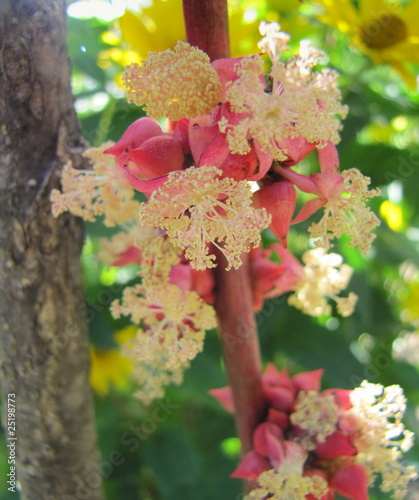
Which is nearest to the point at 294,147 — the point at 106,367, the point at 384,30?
the point at 384,30

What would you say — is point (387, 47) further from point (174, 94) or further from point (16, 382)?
point (16, 382)

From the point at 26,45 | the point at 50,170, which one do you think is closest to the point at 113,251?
the point at 50,170

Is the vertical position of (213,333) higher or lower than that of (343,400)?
higher

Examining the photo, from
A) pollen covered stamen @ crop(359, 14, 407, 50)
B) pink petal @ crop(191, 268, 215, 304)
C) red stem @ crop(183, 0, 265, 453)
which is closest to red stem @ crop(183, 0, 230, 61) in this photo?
red stem @ crop(183, 0, 265, 453)

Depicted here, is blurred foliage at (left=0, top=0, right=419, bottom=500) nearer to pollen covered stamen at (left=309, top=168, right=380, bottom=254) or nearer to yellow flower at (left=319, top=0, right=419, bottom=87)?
yellow flower at (left=319, top=0, right=419, bottom=87)

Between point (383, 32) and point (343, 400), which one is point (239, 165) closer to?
point (343, 400)

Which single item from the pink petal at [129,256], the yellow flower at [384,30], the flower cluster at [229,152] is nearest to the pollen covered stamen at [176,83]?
the flower cluster at [229,152]
